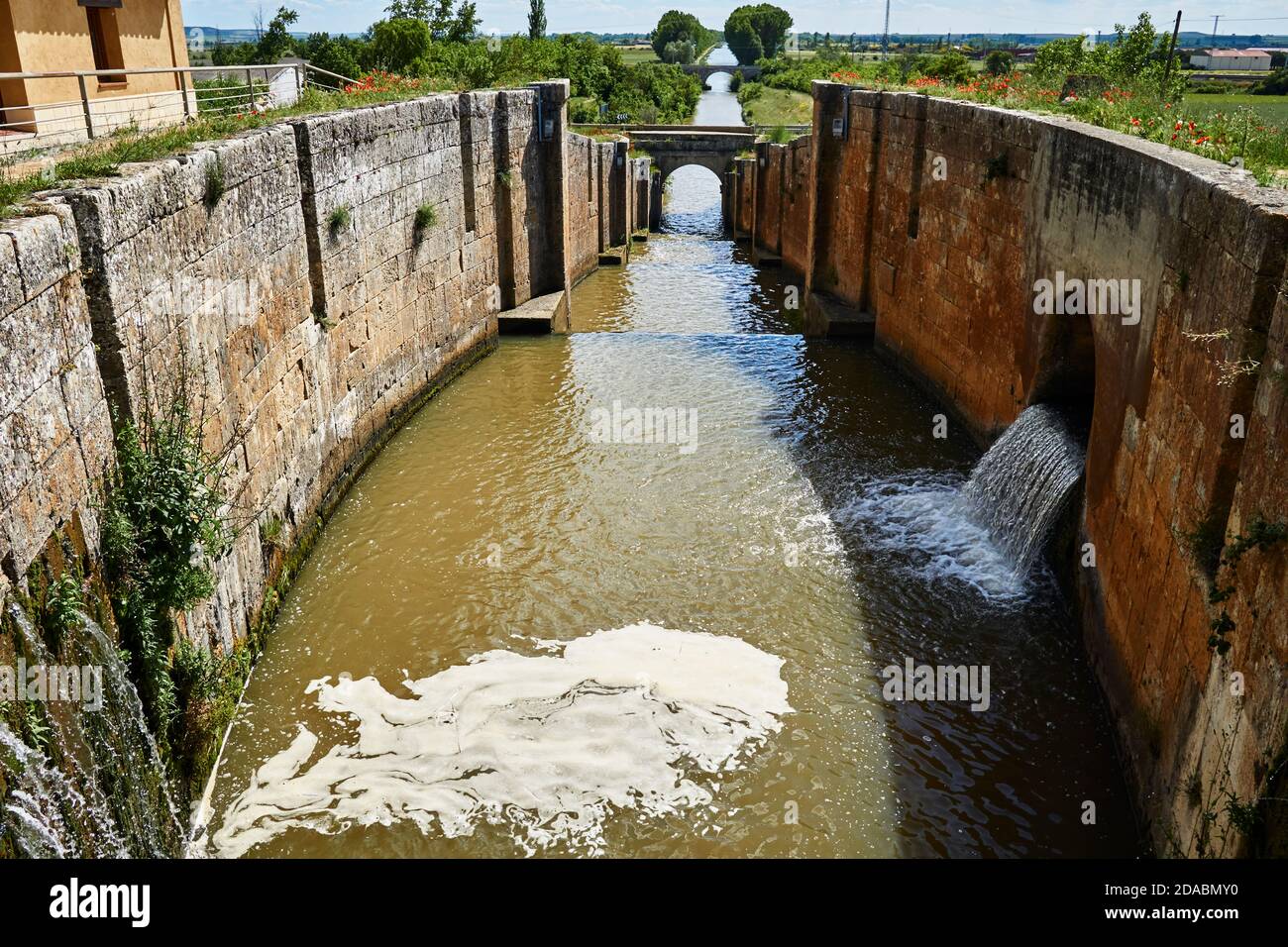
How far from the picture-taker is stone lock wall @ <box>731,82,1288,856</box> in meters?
4.96

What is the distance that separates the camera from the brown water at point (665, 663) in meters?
6.25

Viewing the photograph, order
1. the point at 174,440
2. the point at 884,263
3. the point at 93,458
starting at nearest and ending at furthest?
the point at 93,458
the point at 174,440
the point at 884,263

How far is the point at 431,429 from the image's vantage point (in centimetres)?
1263

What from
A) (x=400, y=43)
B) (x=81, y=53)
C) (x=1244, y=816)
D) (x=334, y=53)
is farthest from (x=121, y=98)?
(x=334, y=53)

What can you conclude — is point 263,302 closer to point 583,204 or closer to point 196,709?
point 196,709

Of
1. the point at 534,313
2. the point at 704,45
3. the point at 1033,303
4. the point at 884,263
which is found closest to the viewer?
the point at 1033,303

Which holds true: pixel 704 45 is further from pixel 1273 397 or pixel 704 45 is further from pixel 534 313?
pixel 1273 397

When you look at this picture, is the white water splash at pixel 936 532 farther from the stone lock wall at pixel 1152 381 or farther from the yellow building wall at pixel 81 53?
the yellow building wall at pixel 81 53

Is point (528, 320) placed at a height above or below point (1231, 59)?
below

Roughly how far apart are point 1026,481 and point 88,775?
7.69 metres

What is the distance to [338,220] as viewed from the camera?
10695mm

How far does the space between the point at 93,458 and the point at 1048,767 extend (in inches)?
240

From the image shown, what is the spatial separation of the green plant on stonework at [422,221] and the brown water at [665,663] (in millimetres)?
2642

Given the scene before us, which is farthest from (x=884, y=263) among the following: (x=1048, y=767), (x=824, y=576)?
(x=1048, y=767)
